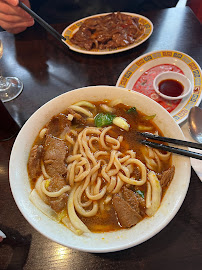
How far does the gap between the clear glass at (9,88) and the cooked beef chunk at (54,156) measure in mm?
1102

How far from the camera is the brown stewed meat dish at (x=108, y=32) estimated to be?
2900mm

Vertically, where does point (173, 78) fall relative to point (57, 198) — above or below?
above

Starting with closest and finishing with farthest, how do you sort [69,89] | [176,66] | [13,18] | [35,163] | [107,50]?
[35,163] → [69,89] → [176,66] → [107,50] → [13,18]

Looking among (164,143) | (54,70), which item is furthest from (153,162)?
(54,70)

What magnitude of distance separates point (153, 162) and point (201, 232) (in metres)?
0.61

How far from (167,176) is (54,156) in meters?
0.86

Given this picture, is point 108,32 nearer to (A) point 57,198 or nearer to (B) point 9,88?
(B) point 9,88

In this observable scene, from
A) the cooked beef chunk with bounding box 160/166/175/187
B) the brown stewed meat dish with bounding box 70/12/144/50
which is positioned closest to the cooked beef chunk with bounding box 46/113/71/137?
the cooked beef chunk with bounding box 160/166/175/187

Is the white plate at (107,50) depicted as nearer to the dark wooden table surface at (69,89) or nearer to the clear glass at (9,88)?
the dark wooden table surface at (69,89)

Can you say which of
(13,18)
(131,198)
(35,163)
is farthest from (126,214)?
(13,18)

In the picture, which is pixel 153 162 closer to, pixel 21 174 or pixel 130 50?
pixel 21 174

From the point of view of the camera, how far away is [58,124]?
6.30ft

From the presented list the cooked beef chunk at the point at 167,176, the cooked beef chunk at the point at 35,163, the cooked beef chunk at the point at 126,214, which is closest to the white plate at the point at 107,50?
the cooked beef chunk at the point at 35,163

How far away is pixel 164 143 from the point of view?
1749 millimetres
